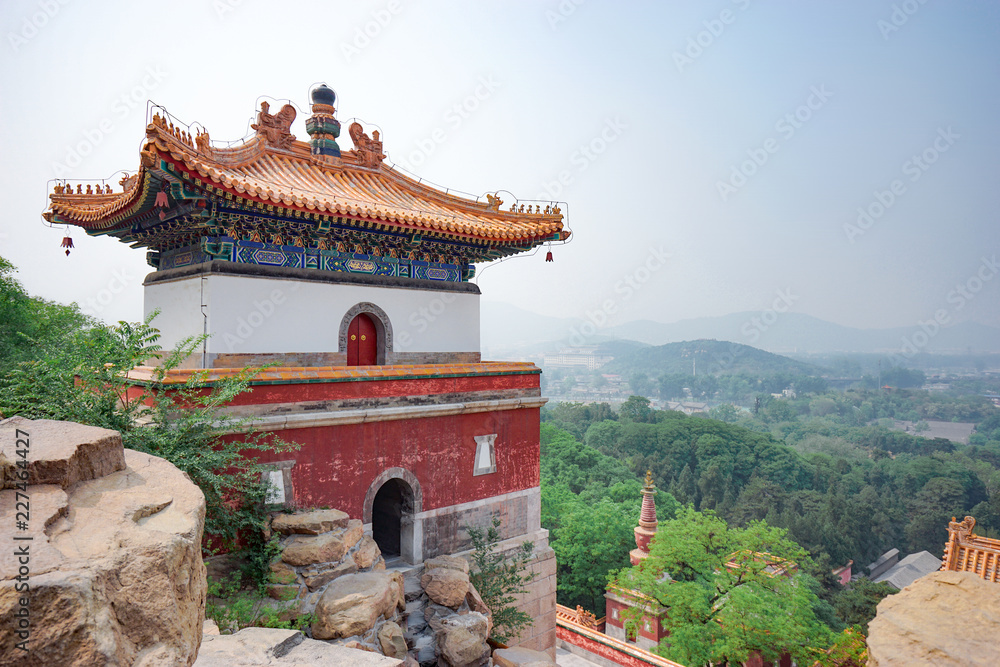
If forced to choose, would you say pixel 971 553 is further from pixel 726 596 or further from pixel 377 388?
pixel 377 388

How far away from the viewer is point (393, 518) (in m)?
9.55

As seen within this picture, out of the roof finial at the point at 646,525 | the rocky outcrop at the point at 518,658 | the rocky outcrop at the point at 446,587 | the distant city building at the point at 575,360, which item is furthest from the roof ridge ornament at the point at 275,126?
the distant city building at the point at 575,360

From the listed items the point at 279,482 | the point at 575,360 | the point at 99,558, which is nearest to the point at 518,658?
the point at 279,482

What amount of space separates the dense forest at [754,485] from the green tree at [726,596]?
23.1 ft

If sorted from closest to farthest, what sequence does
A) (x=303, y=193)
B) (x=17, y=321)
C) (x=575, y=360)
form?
(x=303, y=193), (x=17, y=321), (x=575, y=360)

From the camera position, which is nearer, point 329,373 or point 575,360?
point 329,373

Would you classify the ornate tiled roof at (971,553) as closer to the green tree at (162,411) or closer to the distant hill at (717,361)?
the green tree at (162,411)

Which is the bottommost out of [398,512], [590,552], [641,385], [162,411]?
[590,552]

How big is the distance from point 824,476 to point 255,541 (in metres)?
54.9

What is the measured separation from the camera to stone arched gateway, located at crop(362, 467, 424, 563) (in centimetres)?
846

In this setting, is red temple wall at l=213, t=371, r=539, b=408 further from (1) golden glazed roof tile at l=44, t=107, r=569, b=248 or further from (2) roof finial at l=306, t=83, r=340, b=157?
(2) roof finial at l=306, t=83, r=340, b=157

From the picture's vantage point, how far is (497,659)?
7.33m

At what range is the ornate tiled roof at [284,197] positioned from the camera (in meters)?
7.18

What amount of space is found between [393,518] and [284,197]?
546 centimetres
